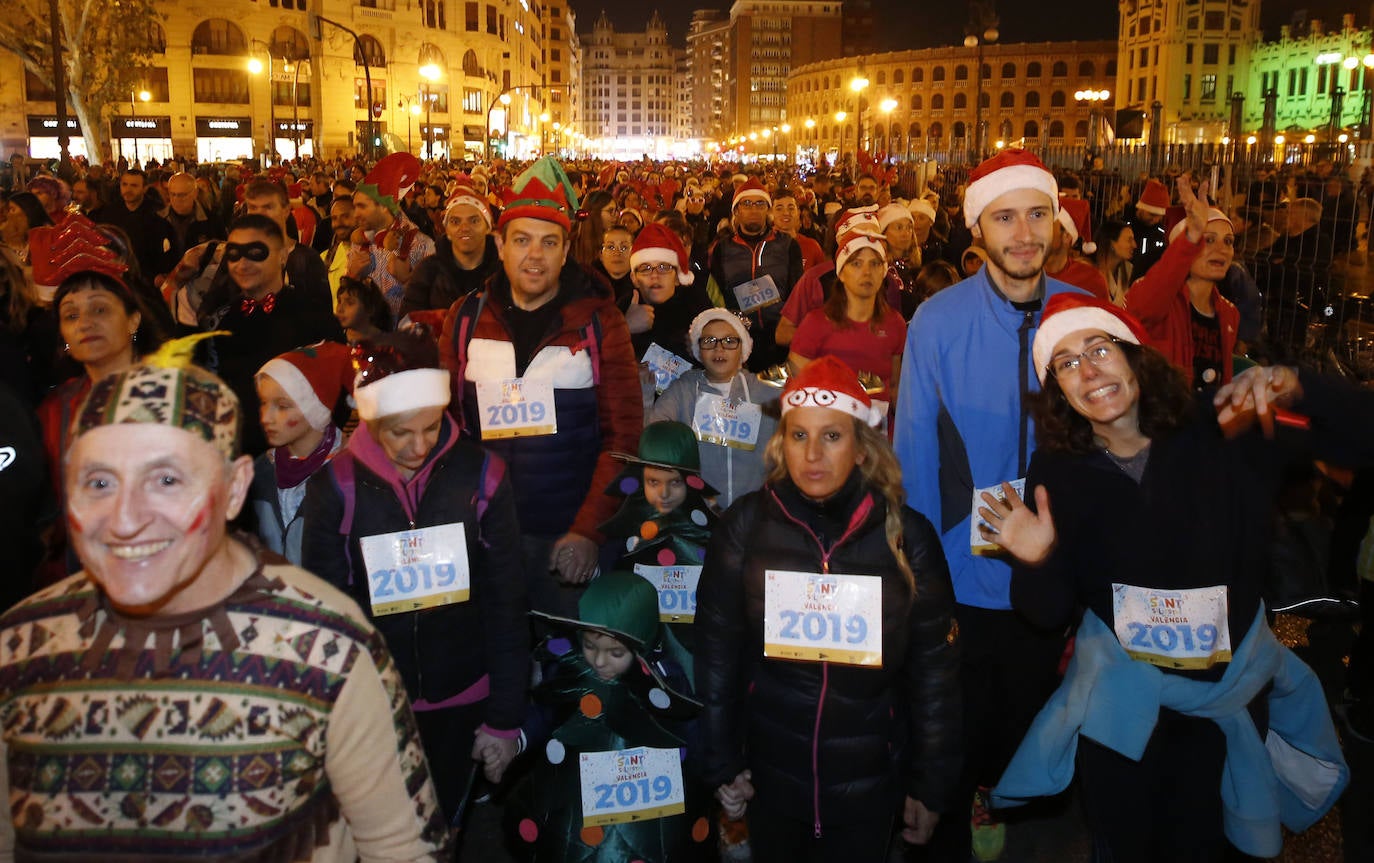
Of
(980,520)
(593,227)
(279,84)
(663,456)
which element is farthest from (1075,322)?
(279,84)

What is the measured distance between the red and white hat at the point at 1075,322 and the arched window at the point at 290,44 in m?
76.7

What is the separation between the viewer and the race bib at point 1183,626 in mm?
3205

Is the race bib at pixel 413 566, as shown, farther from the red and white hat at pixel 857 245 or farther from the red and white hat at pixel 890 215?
the red and white hat at pixel 890 215

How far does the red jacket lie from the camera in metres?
5.57

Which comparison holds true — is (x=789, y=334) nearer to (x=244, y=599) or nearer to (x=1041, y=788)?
(x=1041, y=788)

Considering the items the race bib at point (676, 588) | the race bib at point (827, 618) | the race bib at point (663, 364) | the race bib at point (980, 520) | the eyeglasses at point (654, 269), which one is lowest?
the race bib at point (676, 588)

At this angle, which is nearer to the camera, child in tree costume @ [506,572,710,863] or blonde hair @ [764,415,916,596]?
blonde hair @ [764,415,916,596]

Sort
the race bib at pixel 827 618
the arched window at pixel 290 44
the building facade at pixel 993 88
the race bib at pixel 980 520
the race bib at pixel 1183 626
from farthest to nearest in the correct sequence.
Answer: the building facade at pixel 993 88 < the arched window at pixel 290 44 < the race bib at pixel 980 520 < the race bib at pixel 827 618 < the race bib at pixel 1183 626

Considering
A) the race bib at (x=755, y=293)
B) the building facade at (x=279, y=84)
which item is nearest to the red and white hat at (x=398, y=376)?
the race bib at (x=755, y=293)

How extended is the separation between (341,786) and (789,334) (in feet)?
18.5

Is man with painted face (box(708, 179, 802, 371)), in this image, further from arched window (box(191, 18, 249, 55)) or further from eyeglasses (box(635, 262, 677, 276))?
arched window (box(191, 18, 249, 55))

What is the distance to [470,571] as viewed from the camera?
141 inches

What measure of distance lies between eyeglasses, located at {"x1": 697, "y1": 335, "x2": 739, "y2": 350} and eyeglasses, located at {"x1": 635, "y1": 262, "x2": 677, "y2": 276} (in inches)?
78.7

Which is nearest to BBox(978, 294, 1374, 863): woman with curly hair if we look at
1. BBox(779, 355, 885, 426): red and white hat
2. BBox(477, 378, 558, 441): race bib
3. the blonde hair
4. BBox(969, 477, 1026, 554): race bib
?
the blonde hair
